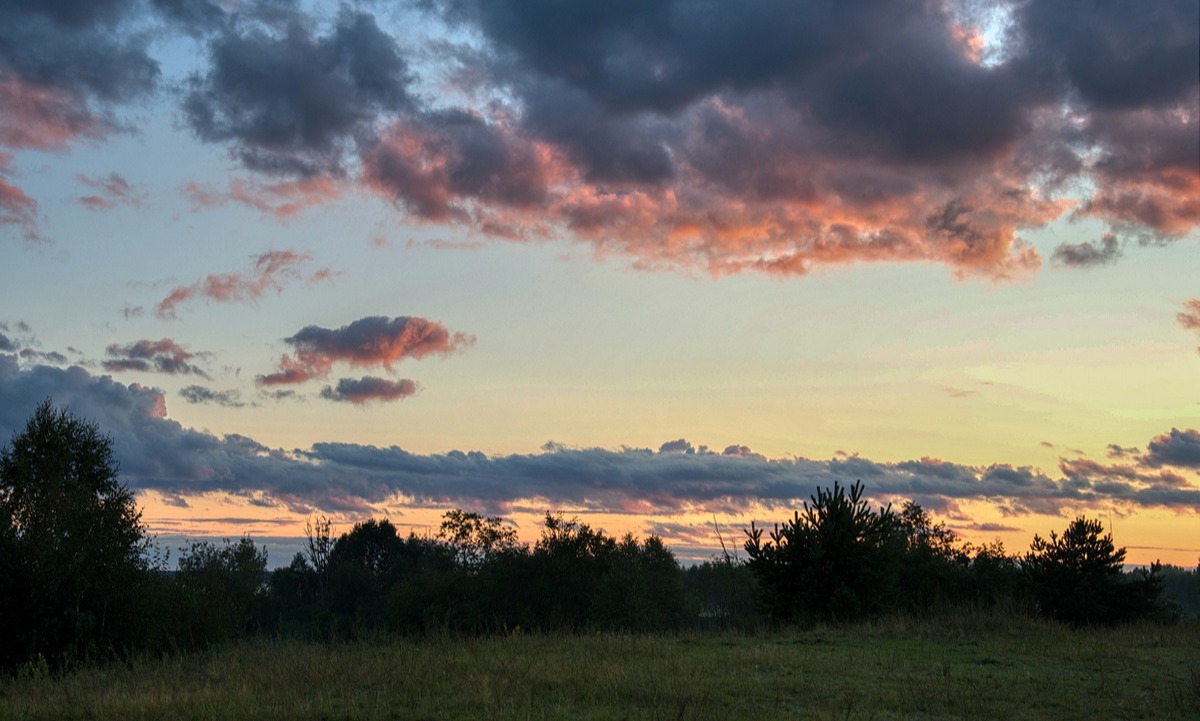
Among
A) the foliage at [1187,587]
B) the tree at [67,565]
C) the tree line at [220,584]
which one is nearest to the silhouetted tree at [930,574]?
the tree line at [220,584]

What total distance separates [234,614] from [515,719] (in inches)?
1308

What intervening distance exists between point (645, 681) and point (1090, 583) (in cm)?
2841

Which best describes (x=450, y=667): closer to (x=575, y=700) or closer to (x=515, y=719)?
(x=575, y=700)

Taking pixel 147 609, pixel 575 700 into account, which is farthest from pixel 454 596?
pixel 575 700

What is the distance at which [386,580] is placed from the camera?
10762 centimetres

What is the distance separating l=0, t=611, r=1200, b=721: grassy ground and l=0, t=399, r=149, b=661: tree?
551 inches

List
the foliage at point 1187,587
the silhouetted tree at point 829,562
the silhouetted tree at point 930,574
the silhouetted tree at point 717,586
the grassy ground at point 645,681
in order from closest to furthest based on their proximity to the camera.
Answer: the grassy ground at point 645,681
the silhouetted tree at point 829,562
the silhouetted tree at point 930,574
the silhouetted tree at point 717,586
the foliage at point 1187,587

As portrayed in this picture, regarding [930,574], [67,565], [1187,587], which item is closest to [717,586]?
[930,574]

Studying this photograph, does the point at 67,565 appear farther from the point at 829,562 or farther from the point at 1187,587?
the point at 1187,587

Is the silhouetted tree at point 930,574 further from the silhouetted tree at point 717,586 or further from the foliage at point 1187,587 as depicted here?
the foliage at point 1187,587

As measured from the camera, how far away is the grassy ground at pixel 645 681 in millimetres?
14961

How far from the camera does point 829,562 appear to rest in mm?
33031

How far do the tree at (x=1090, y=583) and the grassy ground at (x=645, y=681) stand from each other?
13351mm

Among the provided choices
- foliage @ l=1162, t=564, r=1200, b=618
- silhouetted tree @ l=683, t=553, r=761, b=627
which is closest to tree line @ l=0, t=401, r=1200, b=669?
silhouetted tree @ l=683, t=553, r=761, b=627
